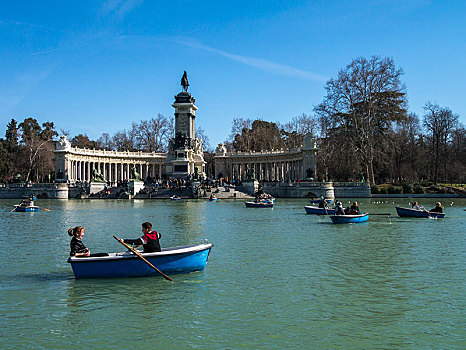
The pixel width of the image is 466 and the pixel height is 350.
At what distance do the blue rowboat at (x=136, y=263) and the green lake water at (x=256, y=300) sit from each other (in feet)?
0.88

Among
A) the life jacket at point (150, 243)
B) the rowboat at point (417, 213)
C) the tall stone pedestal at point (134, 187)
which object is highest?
the tall stone pedestal at point (134, 187)

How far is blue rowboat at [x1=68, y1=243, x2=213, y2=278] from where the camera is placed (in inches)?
550

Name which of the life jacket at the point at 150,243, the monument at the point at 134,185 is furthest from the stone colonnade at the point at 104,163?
the life jacket at the point at 150,243

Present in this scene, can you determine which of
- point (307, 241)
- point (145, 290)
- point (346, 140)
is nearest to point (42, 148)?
point (346, 140)

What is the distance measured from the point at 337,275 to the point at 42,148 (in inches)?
3530

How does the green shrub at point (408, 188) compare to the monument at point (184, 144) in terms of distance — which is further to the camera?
Answer: the monument at point (184, 144)

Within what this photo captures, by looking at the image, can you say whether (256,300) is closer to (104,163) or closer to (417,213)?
(417,213)

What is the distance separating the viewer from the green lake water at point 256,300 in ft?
32.1

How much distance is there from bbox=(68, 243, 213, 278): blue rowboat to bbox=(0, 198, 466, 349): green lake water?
267mm

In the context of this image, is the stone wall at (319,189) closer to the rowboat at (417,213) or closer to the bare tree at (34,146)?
the rowboat at (417,213)

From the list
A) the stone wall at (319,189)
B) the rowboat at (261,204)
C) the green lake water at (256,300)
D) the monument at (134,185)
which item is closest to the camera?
the green lake water at (256,300)

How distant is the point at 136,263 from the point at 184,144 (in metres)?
71.7

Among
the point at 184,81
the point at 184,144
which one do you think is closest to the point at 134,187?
the point at 184,144

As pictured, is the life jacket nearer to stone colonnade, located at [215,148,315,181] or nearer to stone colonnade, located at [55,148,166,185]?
stone colonnade, located at [215,148,315,181]
